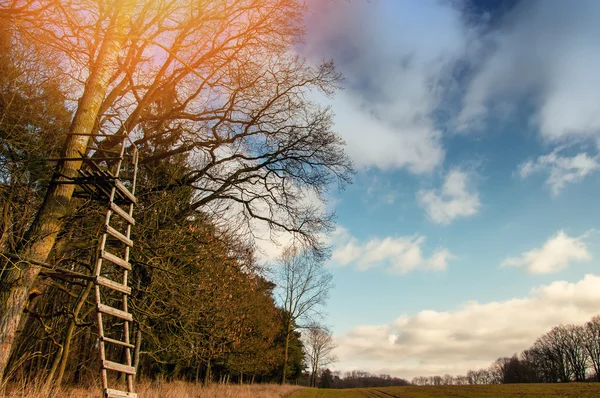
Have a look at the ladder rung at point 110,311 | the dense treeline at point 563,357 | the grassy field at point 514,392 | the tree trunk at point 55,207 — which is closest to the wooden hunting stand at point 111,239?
the ladder rung at point 110,311

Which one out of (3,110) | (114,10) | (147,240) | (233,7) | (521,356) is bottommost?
(521,356)

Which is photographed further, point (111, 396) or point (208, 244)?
point (208, 244)

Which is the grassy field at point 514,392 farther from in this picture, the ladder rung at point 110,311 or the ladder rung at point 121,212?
the ladder rung at point 121,212

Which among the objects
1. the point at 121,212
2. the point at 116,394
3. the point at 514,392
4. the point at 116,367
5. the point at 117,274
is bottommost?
the point at 514,392

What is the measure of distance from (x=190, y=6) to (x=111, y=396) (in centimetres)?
734

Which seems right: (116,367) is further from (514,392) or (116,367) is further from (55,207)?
(514,392)

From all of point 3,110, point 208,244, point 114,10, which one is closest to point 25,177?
point 3,110

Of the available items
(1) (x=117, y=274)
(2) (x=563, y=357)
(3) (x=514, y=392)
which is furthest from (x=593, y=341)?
(1) (x=117, y=274)

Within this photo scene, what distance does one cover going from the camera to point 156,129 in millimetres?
10203

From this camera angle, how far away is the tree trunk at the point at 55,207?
19.3 feet

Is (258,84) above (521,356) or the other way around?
above

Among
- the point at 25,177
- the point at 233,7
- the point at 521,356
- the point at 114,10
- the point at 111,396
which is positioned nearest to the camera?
the point at 111,396

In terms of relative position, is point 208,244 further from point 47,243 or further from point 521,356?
point 521,356

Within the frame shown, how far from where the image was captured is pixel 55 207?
21.6 feet
